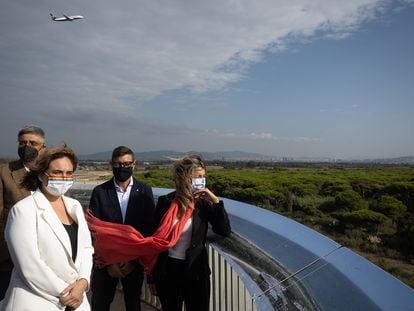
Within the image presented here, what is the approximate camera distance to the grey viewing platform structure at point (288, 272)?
136cm

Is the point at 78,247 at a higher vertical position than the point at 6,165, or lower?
lower

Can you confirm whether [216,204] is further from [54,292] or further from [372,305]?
[372,305]

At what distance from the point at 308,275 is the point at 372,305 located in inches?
15.7

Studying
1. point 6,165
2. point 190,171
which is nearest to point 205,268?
point 190,171

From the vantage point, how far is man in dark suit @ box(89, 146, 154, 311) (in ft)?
8.41

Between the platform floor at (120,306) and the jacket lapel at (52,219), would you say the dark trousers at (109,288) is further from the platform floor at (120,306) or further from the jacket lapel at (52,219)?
the jacket lapel at (52,219)

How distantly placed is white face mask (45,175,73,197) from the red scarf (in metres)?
0.65

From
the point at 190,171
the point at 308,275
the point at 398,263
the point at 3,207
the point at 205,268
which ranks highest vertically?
the point at 190,171

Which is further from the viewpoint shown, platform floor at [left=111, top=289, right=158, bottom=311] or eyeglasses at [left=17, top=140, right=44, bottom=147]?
platform floor at [left=111, top=289, right=158, bottom=311]

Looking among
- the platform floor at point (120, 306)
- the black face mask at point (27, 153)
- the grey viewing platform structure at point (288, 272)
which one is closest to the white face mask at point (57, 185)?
the black face mask at point (27, 153)

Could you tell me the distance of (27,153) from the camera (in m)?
2.38

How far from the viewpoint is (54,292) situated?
1.70 meters

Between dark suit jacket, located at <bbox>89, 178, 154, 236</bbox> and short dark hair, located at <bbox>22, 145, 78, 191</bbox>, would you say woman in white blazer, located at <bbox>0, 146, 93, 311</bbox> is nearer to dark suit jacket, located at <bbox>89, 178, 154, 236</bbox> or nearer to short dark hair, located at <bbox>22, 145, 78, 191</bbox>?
short dark hair, located at <bbox>22, 145, 78, 191</bbox>

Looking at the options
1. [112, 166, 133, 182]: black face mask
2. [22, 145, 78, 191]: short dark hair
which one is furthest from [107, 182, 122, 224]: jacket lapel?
[22, 145, 78, 191]: short dark hair
